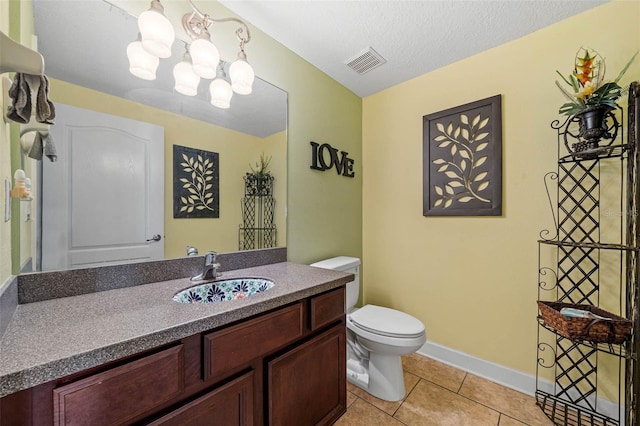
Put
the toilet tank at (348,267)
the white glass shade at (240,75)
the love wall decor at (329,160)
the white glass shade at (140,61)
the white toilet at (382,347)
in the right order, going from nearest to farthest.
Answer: the white glass shade at (140,61)
the white glass shade at (240,75)
the white toilet at (382,347)
the toilet tank at (348,267)
the love wall decor at (329,160)

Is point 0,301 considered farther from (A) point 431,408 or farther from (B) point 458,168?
(B) point 458,168

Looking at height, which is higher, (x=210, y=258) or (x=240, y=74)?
(x=240, y=74)

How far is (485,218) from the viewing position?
1.80 m

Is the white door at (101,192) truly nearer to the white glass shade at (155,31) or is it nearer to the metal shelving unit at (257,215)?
the white glass shade at (155,31)

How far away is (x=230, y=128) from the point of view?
4.97ft

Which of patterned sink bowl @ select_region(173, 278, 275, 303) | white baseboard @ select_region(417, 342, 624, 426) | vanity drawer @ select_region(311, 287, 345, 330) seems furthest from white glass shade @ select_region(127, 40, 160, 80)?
white baseboard @ select_region(417, 342, 624, 426)

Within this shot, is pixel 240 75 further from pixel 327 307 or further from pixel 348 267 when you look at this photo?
pixel 348 267

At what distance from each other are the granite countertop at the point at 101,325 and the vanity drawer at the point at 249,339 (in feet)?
0.17

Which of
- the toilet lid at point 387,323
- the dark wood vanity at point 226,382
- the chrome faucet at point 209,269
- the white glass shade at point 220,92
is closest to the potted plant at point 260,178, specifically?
the white glass shade at point 220,92

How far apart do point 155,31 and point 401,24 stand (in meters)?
1.38

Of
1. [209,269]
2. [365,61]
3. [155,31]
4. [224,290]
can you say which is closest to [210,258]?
[209,269]

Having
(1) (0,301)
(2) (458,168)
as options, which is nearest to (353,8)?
(2) (458,168)

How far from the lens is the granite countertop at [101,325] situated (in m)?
0.54

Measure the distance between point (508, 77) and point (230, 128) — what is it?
6.22 ft
